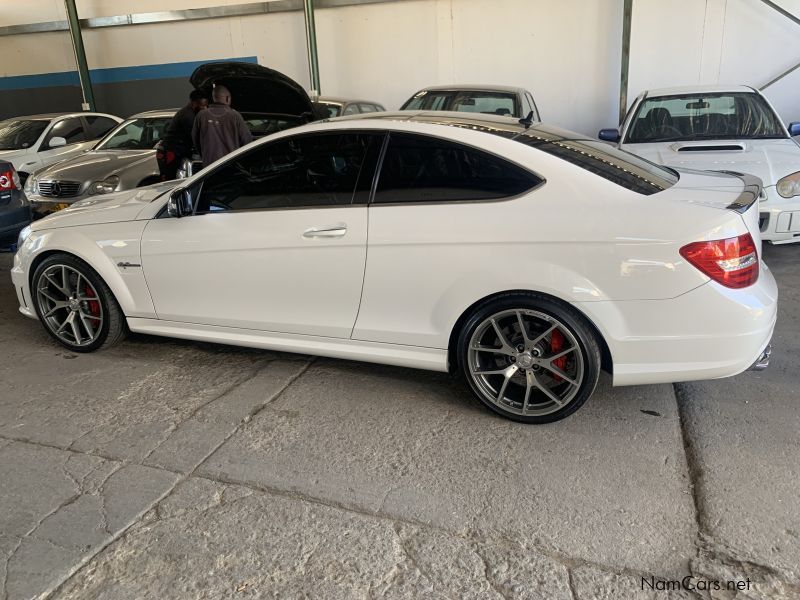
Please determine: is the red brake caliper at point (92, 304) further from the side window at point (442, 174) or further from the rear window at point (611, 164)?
the rear window at point (611, 164)

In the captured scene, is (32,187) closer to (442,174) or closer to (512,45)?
(442,174)

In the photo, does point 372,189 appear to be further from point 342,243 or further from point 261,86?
point 261,86

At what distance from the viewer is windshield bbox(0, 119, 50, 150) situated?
999 cm

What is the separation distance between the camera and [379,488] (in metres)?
2.86

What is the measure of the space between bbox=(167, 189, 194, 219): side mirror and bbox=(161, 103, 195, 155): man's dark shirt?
3347 millimetres

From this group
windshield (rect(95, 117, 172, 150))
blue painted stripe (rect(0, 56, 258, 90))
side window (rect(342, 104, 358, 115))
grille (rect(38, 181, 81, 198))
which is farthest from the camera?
blue painted stripe (rect(0, 56, 258, 90))

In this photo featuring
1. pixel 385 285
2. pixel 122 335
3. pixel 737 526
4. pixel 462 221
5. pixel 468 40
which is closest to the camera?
pixel 737 526

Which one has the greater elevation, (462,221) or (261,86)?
(261,86)

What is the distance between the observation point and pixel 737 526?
2.52m

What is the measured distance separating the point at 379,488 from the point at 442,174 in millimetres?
1620

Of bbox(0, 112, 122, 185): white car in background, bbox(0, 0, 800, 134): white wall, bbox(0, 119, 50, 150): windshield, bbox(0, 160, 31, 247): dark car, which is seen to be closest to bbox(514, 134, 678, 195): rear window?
bbox(0, 160, 31, 247): dark car

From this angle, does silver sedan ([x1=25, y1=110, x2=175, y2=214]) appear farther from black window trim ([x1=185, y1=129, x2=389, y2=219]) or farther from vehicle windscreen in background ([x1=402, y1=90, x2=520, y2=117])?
black window trim ([x1=185, y1=129, x2=389, y2=219])

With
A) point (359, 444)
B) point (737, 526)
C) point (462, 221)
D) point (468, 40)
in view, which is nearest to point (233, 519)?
point (359, 444)

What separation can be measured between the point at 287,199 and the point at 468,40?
10.2 m
